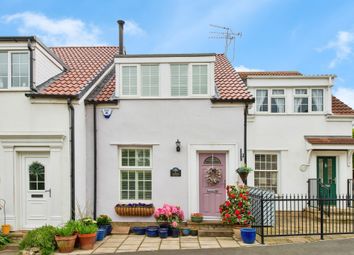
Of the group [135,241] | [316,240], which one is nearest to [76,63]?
[135,241]

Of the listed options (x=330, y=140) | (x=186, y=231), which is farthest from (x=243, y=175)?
(x=330, y=140)

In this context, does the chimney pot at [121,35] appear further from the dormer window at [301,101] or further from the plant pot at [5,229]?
the plant pot at [5,229]

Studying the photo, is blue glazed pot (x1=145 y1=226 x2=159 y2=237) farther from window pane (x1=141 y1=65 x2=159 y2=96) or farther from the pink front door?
window pane (x1=141 y1=65 x2=159 y2=96)

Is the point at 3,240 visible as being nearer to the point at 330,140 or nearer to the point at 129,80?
the point at 129,80

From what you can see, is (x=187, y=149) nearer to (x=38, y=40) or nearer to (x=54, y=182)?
(x=54, y=182)

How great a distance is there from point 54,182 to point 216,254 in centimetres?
526

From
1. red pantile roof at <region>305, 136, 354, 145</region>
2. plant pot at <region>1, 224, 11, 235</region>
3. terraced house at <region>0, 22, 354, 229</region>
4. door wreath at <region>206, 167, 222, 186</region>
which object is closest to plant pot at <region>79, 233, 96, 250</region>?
terraced house at <region>0, 22, 354, 229</region>

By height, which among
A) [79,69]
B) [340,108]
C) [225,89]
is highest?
[79,69]

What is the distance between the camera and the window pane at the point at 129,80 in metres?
11.2

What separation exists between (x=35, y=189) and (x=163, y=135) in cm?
435

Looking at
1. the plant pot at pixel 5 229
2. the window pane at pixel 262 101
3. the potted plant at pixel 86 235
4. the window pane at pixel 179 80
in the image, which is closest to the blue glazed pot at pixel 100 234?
the potted plant at pixel 86 235

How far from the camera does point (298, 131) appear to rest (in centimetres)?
1430

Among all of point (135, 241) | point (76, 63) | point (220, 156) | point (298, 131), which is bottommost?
point (135, 241)

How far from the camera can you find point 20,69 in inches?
403
